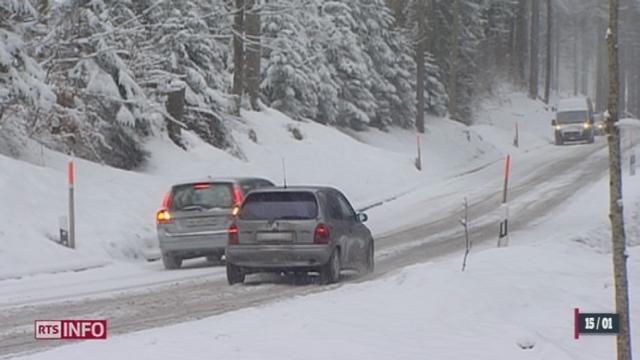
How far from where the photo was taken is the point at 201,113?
31594mm

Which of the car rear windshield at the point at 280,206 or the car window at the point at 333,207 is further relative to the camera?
the car window at the point at 333,207

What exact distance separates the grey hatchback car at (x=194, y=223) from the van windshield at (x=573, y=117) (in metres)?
42.0

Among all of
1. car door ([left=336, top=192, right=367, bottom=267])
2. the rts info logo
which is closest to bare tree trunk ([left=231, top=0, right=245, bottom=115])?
car door ([left=336, top=192, right=367, bottom=267])

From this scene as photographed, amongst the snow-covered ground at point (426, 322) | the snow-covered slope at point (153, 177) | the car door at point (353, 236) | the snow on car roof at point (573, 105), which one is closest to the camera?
the snow-covered ground at point (426, 322)

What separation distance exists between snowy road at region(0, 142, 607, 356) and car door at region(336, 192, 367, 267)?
15.4 inches

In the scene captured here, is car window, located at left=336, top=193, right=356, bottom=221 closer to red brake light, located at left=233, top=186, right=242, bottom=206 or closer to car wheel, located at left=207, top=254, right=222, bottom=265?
red brake light, located at left=233, top=186, right=242, bottom=206

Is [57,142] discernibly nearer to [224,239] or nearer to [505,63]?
[224,239]

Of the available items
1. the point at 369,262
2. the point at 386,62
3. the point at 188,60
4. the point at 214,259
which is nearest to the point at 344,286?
the point at 369,262

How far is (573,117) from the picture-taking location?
5812 centimetres

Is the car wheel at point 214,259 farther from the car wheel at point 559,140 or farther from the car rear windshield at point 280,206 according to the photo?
the car wheel at point 559,140

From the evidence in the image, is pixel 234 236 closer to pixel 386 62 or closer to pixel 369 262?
pixel 369 262

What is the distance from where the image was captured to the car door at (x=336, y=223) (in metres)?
16.1

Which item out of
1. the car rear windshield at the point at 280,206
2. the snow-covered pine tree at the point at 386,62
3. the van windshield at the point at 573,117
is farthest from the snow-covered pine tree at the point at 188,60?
the van windshield at the point at 573,117

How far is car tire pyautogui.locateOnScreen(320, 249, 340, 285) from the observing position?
15789mm
